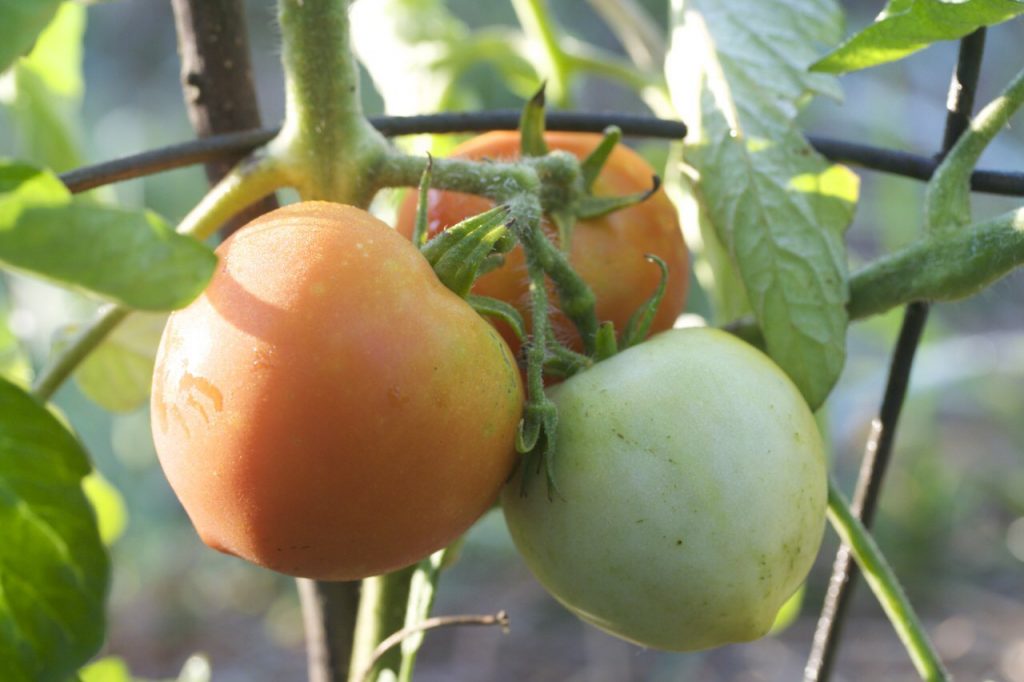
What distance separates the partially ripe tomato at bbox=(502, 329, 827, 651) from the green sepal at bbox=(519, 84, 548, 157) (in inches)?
5.4

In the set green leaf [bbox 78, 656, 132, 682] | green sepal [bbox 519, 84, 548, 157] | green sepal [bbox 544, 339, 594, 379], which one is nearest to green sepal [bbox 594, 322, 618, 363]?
green sepal [bbox 544, 339, 594, 379]

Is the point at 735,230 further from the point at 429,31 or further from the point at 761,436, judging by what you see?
the point at 429,31

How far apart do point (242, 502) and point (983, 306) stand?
11.2 ft

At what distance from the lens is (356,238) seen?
41 centimetres

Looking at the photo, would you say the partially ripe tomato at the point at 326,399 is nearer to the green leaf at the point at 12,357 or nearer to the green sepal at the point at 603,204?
the green sepal at the point at 603,204

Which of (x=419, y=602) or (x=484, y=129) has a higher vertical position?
(x=484, y=129)

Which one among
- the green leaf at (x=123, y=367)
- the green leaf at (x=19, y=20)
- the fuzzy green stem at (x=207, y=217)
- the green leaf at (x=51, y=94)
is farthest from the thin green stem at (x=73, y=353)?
the green leaf at (x=51, y=94)

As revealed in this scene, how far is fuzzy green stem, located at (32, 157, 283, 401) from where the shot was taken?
1.71ft

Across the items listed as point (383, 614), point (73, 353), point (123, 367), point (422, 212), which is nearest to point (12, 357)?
point (123, 367)

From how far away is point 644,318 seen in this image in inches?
19.6

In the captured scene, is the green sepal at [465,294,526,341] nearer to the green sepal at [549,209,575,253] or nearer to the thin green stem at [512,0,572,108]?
the green sepal at [549,209,575,253]

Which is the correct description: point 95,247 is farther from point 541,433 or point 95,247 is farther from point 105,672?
point 105,672

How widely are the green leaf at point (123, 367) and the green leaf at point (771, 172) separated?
37 centimetres

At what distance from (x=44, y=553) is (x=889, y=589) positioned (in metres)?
0.40
